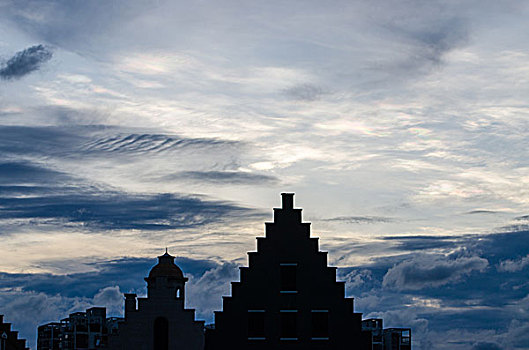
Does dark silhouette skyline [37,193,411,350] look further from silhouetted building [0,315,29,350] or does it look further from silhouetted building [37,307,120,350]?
silhouetted building [37,307,120,350]

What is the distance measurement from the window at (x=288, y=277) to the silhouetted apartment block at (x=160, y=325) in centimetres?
802

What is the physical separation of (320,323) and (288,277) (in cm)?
444

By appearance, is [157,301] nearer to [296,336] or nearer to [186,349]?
[186,349]

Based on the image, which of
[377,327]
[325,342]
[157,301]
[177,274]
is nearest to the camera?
[325,342]

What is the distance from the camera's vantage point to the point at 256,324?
5694 cm

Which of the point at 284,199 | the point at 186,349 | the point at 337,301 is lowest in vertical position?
the point at 186,349

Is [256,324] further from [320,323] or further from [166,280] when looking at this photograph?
[166,280]

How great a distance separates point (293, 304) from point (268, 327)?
270 cm

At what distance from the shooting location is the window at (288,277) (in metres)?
57.3

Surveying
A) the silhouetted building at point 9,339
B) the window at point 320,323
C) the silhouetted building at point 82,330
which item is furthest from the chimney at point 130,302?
the silhouetted building at point 82,330

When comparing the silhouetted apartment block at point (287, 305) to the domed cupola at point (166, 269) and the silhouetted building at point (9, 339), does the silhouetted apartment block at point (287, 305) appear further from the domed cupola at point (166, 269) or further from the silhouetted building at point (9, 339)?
the silhouetted building at point (9, 339)

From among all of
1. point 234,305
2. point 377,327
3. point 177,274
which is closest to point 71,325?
point 377,327

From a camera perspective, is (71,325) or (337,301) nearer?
(337,301)

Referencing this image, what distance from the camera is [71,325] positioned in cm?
13788
